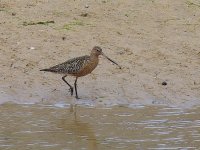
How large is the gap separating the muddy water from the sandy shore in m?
0.58

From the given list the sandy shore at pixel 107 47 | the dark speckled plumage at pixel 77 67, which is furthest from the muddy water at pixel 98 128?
the dark speckled plumage at pixel 77 67

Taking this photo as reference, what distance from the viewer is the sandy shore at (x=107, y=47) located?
1149 centimetres

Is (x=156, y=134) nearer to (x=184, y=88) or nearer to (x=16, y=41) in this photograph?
(x=184, y=88)

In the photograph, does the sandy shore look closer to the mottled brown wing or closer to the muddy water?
the mottled brown wing

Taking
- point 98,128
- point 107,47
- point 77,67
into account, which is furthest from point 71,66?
point 98,128

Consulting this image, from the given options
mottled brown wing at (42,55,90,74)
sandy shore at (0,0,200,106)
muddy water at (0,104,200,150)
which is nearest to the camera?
muddy water at (0,104,200,150)

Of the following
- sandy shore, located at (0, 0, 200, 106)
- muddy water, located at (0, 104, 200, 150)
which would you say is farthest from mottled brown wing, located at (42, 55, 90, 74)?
muddy water, located at (0, 104, 200, 150)

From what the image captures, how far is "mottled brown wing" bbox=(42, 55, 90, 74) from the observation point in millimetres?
11352

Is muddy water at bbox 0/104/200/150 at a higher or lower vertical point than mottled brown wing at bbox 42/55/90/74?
lower

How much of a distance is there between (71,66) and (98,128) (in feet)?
6.67

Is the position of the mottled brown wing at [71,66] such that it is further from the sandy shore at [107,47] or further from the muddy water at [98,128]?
the muddy water at [98,128]

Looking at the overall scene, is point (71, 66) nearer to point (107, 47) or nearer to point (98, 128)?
point (107, 47)

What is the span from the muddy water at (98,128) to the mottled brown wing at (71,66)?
2.41ft

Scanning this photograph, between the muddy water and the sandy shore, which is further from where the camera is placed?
the sandy shore
